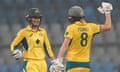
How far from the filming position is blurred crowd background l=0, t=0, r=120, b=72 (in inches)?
522

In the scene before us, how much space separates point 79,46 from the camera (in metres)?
6.89

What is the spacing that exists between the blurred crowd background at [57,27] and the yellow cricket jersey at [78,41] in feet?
19.9

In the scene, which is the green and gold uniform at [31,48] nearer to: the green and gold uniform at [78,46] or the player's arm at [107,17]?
the green and gold uniform at [78,46]

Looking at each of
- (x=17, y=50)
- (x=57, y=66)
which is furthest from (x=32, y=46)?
(x=57, y=66)

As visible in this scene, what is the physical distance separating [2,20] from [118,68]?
366 cm

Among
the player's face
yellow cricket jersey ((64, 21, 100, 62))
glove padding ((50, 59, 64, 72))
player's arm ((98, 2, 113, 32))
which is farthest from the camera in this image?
the player's face

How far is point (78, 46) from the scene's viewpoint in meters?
6.89

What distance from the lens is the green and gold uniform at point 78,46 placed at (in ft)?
22.5

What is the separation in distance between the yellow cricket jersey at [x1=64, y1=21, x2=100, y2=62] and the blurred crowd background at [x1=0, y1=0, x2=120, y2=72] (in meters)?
6.05

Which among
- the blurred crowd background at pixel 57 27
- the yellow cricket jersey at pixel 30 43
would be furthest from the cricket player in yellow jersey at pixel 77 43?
the blurred crowd background at pixel 57 27

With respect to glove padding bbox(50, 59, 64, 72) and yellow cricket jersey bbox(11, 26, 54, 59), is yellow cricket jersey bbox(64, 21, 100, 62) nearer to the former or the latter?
glove padding bbox(50, 59, 64, 72)

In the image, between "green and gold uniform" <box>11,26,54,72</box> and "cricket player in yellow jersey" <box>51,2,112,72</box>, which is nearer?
"cricket player in yellow jersey" <box>51,2,112,72</box>

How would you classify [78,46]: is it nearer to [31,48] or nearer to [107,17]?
[107,17]

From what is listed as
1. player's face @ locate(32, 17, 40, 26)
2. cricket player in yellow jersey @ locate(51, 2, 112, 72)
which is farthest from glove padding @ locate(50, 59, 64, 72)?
player's face @ locate(32, 17, 40, 26)
